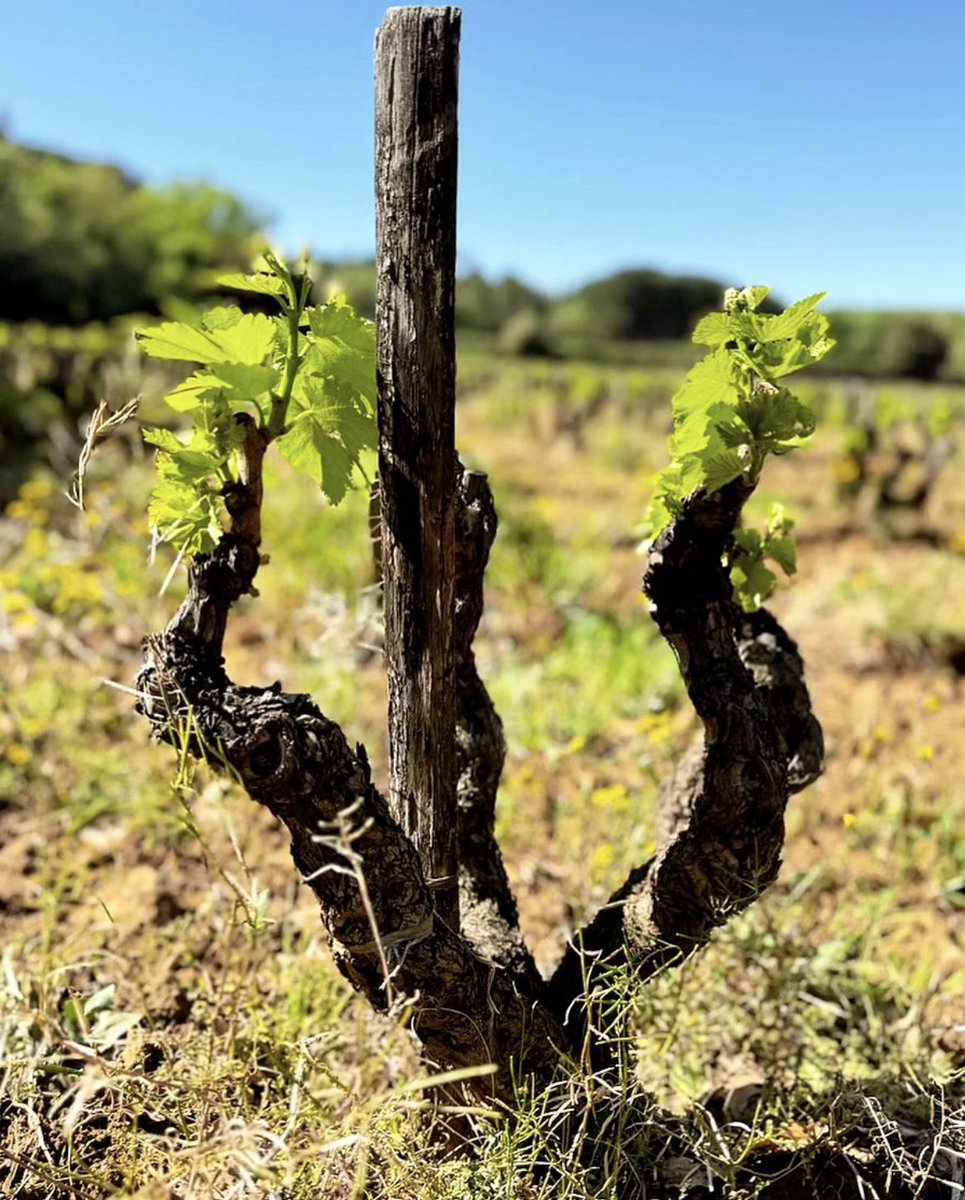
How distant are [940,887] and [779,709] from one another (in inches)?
61.8

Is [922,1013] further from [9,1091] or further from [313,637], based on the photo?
[313,637]

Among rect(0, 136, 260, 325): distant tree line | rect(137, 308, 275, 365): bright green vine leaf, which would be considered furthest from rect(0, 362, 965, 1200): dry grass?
rect(0, 136, 260, 325): distant tree line

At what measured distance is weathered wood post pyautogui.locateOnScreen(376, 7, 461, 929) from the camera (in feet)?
4.29

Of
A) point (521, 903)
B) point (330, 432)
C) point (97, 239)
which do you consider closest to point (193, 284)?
point (97, 239)

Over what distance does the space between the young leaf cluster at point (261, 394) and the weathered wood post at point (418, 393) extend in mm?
56

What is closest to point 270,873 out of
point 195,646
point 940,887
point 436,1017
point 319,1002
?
point 319,1002

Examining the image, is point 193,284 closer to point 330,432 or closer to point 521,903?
point 521,903

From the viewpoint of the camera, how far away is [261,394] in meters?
1.36

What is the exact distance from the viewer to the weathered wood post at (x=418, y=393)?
4.29 ft

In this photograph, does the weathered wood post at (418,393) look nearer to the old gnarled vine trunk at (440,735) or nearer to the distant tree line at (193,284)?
the old gnarled vine trunk at (440,735)

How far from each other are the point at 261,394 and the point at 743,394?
0.74 meters

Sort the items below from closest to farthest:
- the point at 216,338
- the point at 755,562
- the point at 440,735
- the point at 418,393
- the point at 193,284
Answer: the point at 216,338
the point at 418,393
the point at 440,735
the point at 755,562
the point at 193,284

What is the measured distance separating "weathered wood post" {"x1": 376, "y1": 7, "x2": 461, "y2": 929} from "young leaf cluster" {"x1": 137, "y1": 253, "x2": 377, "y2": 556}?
6cm

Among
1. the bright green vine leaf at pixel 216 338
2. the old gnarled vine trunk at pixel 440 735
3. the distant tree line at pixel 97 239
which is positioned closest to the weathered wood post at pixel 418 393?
the old gnarled vine trunk at pixel 440 735
